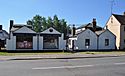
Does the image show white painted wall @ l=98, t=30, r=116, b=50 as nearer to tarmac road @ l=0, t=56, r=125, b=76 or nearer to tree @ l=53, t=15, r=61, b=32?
tarmac road @ l=0, t=56, r=125, b=76

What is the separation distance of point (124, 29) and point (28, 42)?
75.1 ft

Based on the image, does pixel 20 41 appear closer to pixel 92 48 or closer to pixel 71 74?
pixel 92 48

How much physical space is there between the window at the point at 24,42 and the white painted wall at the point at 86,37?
9649 mm

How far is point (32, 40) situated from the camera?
44.8 meters

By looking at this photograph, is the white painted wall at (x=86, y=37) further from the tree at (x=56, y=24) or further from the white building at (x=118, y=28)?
the tree at (x=56, y=24)

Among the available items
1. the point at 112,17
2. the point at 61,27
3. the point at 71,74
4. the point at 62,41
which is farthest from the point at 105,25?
the point at 61,27

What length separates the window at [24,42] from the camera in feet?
144

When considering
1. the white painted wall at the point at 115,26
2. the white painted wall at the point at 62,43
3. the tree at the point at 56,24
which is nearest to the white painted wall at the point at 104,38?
the white painted wall at the point at 115,26

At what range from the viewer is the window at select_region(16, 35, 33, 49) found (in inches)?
1734

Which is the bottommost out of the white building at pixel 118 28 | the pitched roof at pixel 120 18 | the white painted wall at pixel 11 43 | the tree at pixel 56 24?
the white painted wall at pixel 11 43

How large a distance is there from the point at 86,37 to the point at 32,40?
37.1ft

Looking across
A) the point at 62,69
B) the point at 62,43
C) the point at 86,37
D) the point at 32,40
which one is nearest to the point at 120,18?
the point at 86,37

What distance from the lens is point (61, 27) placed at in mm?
118625

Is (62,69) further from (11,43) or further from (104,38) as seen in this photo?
(104,38)
